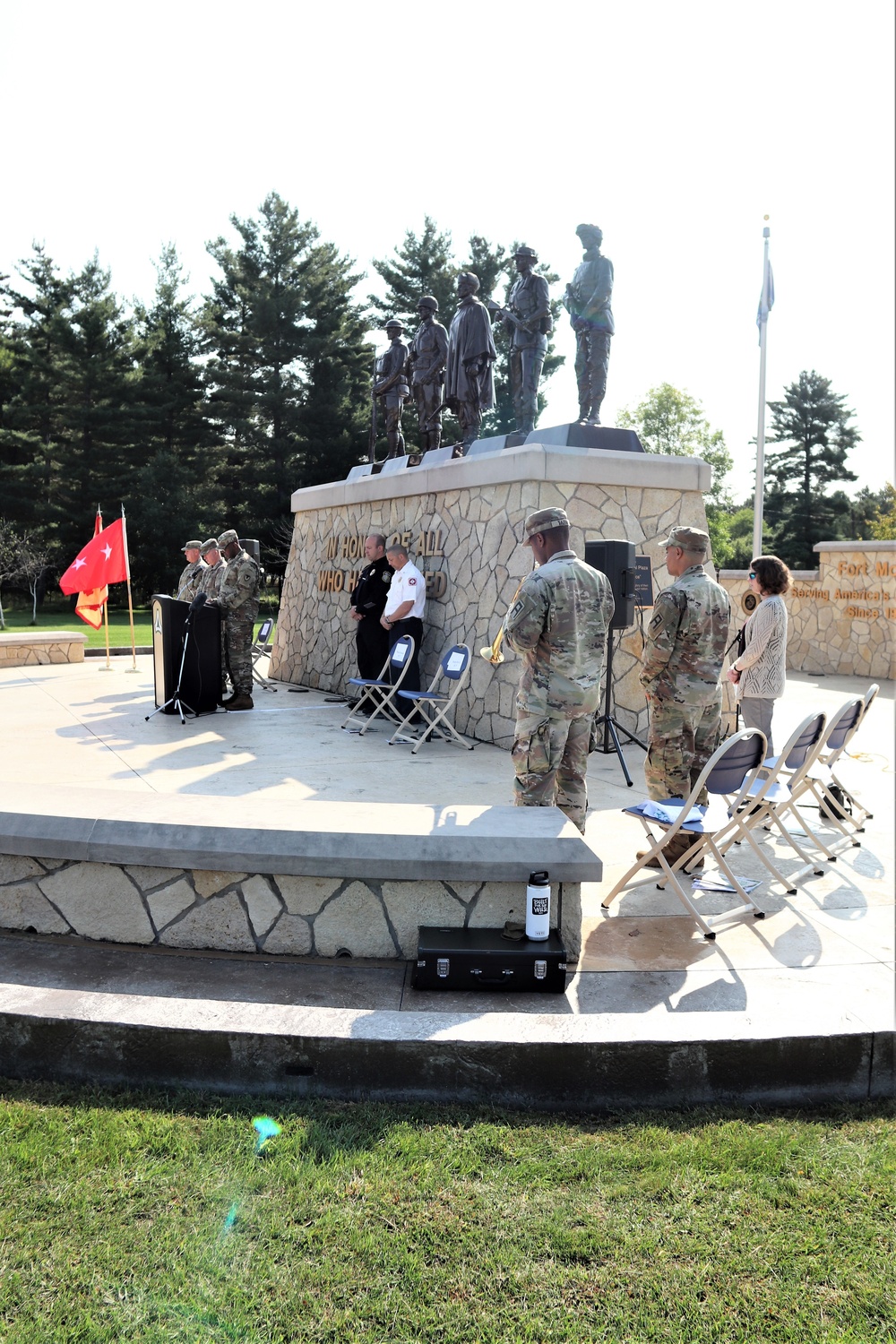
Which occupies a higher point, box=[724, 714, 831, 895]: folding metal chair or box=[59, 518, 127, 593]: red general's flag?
box=[59, 518, 127, 593]: red general's flag

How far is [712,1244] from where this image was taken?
8.25 feet

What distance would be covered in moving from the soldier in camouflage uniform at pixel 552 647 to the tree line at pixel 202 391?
31784 mm

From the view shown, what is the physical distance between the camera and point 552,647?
4840 mm

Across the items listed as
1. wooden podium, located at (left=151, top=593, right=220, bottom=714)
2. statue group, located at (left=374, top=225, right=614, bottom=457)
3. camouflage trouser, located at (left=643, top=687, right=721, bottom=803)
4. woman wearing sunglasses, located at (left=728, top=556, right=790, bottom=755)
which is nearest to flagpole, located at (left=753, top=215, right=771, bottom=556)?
statue group, located at (left=374, top=225, right=614, bottom=457)

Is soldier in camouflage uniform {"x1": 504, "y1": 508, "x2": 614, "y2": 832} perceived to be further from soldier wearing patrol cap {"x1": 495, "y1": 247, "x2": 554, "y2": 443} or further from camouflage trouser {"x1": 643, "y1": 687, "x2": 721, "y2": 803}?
soldier wearing patrol cap {"x1": 495, "y1": 247, "x2": 554, "y2": 443}

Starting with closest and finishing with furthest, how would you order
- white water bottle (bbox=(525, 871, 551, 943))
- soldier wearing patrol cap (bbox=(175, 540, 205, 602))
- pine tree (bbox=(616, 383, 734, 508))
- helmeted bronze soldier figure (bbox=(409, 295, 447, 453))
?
white water bottle (bbox=(525, 871, 551, 943)) → soldier wearing patrol cap (bbox=(175, 540, 205, 602)) → helmeted bronze soldier figure (bbox=(409, 295, 447, 453)) → pine tree (bbox=(616, 383, 734, 508))

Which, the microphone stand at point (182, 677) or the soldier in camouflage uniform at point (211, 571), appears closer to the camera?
the microphone stand at point (182, 677)

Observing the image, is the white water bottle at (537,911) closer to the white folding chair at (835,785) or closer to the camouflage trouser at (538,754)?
the camouflage trouser at (538,754)

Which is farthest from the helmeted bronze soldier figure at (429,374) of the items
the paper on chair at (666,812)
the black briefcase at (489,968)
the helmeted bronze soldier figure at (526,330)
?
the black briefcase at (489,968)

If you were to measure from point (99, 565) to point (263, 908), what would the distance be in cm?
1209

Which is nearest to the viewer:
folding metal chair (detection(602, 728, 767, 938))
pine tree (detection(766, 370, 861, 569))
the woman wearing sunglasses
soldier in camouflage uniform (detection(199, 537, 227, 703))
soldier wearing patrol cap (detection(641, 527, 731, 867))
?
folding metal chair (detection(602, 728, 767, 938))

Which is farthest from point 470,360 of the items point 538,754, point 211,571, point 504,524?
point 538,754

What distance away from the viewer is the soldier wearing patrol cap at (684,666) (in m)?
5.15

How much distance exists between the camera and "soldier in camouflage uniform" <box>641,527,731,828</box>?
5152 millimetres
